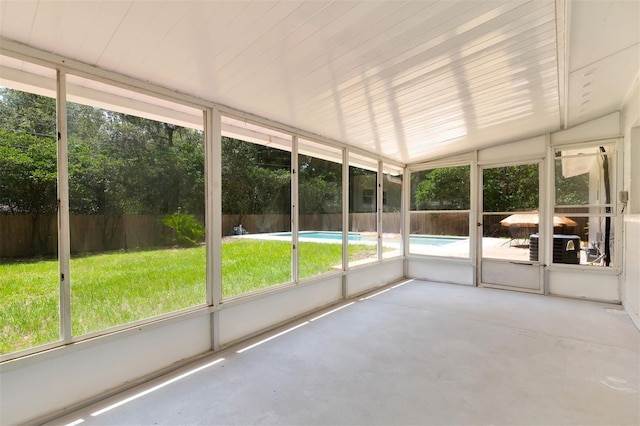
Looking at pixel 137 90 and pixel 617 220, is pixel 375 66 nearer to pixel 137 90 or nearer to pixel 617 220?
pixel 137 90

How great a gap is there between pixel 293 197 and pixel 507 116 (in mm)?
3005

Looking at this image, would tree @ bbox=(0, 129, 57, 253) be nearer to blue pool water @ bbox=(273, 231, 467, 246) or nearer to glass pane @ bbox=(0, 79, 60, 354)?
glass pane @ bbox=(0, 79, 60, 354)

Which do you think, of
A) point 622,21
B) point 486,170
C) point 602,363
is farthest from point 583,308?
point 622,21

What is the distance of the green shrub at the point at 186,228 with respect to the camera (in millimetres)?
2936

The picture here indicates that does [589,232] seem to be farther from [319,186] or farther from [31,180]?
[31,180]

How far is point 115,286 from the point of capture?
8.43ft

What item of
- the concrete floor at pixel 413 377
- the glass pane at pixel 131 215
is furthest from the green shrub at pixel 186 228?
the concrete floor at pixel 413 377

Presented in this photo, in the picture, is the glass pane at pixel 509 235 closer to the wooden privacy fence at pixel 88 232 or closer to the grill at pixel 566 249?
the grill at pixel 566 249

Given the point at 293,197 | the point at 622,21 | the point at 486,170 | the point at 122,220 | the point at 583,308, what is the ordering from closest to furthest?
the point at 622,21, the point at 122,220, the point at 293,197, the point at 583,308, the point at 486,170

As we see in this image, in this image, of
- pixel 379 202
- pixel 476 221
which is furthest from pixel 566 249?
pixel 379 202

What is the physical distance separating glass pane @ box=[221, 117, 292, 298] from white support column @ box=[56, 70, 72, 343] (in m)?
1.24

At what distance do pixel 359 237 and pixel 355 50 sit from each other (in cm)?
359

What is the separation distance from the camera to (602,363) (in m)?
2.70

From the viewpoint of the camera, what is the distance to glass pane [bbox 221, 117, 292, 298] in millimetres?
3279
